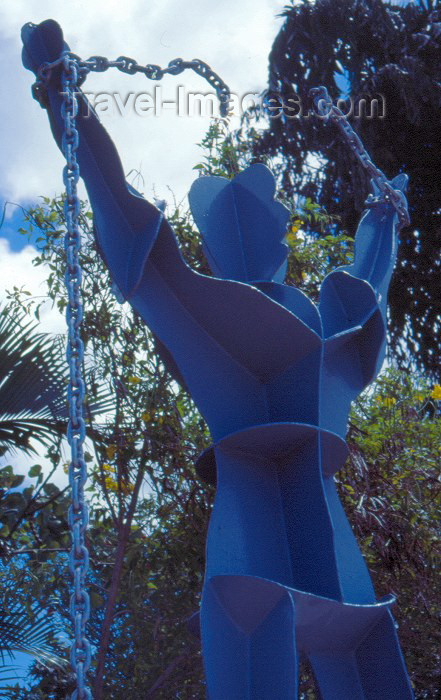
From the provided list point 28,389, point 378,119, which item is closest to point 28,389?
point 28,389

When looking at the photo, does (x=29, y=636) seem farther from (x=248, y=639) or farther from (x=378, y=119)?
(x=378, y=119)

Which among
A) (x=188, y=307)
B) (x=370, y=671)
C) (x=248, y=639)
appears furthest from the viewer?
(x=188, y=307)

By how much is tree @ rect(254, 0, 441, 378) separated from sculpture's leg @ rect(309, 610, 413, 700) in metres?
8.81

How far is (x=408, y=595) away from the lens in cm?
409

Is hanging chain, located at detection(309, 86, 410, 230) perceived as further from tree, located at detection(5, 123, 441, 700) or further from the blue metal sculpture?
tree, located at detection(5, 123, 441, 700)

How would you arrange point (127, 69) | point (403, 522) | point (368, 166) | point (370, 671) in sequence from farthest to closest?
point (403, 522), point (368, 166), point (127, 69), point (370, 671)

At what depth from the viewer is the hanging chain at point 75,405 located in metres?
1.73

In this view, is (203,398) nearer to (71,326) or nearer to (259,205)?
(71,326)

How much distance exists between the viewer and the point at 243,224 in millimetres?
2566

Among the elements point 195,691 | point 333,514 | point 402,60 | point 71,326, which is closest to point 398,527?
point 195,691

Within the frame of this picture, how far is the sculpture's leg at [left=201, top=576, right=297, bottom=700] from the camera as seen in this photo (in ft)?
6.11

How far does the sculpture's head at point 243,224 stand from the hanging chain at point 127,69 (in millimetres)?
346

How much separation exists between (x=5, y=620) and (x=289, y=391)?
6.62ft

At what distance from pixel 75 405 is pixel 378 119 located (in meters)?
10.2
